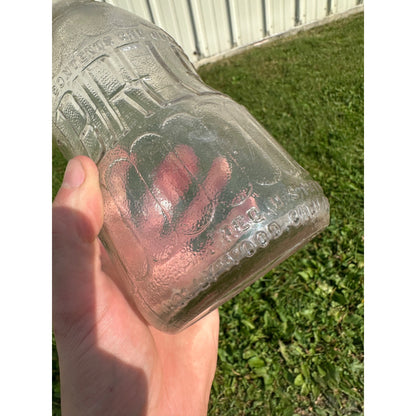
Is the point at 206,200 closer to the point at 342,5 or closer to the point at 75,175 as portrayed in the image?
the point at 75,175

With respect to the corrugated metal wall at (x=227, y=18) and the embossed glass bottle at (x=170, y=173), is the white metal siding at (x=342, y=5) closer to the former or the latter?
the corrugated metal wall at (x=227, y=18)

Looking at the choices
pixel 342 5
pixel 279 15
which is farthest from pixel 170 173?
pixel 342 5

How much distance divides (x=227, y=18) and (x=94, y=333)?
333 cm

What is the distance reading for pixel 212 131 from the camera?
0.96 meters

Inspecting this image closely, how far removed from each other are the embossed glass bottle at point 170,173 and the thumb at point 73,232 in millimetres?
40

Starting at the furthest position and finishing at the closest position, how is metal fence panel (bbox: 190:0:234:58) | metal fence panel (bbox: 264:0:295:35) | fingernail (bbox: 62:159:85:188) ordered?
1. metal fence panel (bbox: 264:0:295:35)
2. metal fence panel (bbox: 190:0:234:58)
3. fingernail (bbox: 62:159:85:188)

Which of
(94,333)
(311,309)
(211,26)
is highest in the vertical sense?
(94,333)

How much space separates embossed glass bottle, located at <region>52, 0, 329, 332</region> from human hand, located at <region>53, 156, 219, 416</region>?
0.21 feet

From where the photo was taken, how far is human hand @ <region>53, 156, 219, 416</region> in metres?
0.97

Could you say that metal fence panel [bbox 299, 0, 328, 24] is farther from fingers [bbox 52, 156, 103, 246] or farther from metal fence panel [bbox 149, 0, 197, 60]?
fingers [bbox 52, 156, 103, 246]

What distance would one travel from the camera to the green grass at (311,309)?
168cm

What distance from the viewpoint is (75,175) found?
96 centimetres

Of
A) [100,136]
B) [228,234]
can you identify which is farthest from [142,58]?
[228,234]

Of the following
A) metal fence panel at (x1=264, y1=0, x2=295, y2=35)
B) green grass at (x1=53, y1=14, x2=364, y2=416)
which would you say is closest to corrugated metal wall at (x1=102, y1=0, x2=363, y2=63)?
metal fence panel at (x1=264, y1=0, x2=295, y2=35)
